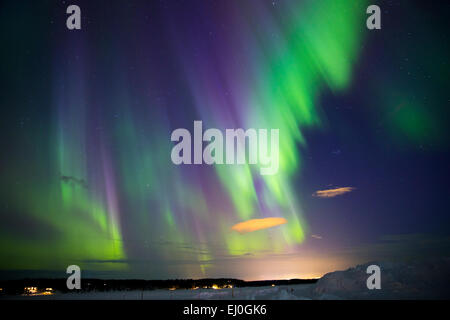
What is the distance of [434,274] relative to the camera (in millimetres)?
127688
